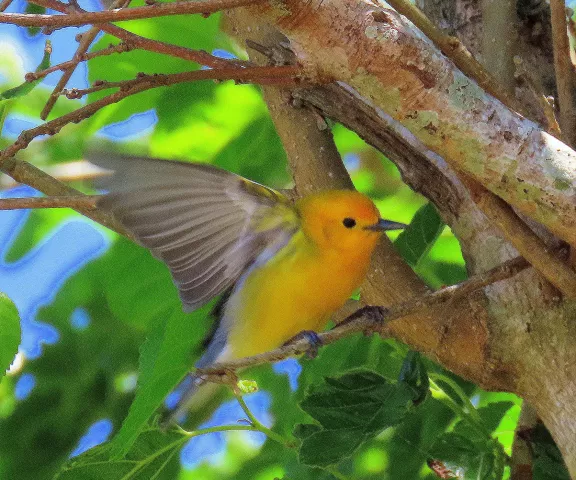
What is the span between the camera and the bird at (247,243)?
59.5 inches

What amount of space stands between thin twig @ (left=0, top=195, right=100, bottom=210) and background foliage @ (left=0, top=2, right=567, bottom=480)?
0.10 meters

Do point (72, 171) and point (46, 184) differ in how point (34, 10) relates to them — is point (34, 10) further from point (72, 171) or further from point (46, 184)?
point (46, 184)

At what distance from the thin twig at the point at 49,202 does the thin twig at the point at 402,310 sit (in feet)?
1.15

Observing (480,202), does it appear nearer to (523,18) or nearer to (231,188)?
(231,188)

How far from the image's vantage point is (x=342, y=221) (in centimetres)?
171

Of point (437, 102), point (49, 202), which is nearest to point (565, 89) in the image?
point (437, 102)

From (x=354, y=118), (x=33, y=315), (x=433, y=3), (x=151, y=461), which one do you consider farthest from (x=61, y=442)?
(x=433, y=3)

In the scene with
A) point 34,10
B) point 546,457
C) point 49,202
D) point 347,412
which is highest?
point 34,10

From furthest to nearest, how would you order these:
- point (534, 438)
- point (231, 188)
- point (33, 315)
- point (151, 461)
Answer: point (33, 315) < point (151, 461) < point (534, 438) < point (231, 188)

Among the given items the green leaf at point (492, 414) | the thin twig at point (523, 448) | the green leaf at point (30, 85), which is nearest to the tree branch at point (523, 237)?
the thin twig at point (523, 448)

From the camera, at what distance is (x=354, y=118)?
1651 millimetres

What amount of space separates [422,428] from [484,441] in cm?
22

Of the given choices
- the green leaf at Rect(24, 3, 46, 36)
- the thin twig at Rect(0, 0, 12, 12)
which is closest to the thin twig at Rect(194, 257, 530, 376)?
the thin twig at Rect(0, 0, 12, 12)

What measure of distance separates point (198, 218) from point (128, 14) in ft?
2.11
